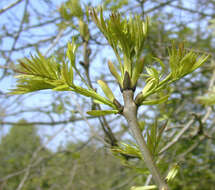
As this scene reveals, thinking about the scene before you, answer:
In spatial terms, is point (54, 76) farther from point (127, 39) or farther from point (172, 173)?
point (172, 173)

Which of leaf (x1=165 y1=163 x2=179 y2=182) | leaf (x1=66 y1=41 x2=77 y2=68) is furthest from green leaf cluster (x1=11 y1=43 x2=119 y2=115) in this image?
leaf (x1=165 y1=163 x2=179 y2=182)

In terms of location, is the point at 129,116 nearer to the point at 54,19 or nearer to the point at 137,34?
the point at 137,34

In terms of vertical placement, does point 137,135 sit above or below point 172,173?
above

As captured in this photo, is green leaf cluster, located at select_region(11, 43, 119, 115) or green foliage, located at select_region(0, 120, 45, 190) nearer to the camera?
green leaf cluster, located at select_region(11, 43, 119, 115)

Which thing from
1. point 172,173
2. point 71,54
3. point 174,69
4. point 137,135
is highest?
point 71,54

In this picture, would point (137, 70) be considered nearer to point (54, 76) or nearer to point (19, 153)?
point (54, 76)

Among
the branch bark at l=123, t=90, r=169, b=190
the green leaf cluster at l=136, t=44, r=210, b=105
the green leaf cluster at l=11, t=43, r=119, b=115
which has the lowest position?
the branch bark at l=123, t=90, r=169, b=190

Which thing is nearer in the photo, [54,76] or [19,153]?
[54,76]

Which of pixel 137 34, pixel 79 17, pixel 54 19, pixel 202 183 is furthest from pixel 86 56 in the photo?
pixel 202 183

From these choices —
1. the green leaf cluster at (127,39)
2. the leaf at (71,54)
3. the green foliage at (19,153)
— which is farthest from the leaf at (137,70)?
the green foliage at (19,153)

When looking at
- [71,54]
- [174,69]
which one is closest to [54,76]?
Answer: [71,54]

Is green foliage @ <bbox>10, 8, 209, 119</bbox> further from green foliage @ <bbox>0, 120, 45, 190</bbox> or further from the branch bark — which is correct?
green foliage @ <bbox>0, 120, 45, 190</bbox>
